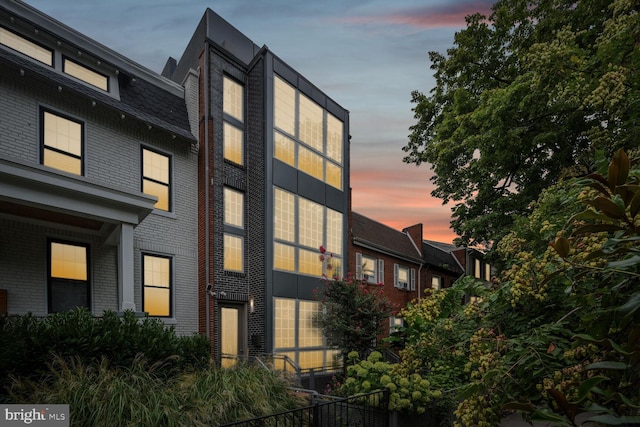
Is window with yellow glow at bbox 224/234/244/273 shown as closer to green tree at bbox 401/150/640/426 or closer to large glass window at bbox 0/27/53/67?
large glass window at bbox 0/27/53/67

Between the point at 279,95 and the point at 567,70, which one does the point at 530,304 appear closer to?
the point at 567,70

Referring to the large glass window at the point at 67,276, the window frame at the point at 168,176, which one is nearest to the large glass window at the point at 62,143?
the window frame at the point at 168,176

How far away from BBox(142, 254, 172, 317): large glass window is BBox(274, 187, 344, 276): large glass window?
369 centimetres

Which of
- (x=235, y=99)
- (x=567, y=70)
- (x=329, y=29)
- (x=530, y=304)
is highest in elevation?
(x=235, y=99)

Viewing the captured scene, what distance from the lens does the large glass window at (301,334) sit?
14250mm

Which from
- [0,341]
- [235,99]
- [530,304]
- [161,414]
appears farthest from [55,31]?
[530,304]

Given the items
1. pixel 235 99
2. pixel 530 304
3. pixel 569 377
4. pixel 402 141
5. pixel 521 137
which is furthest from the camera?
pixel 402 141

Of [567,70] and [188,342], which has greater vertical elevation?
[567,70]

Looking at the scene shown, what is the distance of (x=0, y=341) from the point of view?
23.5 ft

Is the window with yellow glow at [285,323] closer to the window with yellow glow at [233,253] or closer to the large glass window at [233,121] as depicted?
the window with yellow glow at [233,253]

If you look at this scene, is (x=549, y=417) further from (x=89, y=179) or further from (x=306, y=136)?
(x=306, y=136)

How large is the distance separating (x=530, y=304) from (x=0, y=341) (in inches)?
332

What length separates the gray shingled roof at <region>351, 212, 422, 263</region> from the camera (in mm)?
21453

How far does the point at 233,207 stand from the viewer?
14.2 meters
